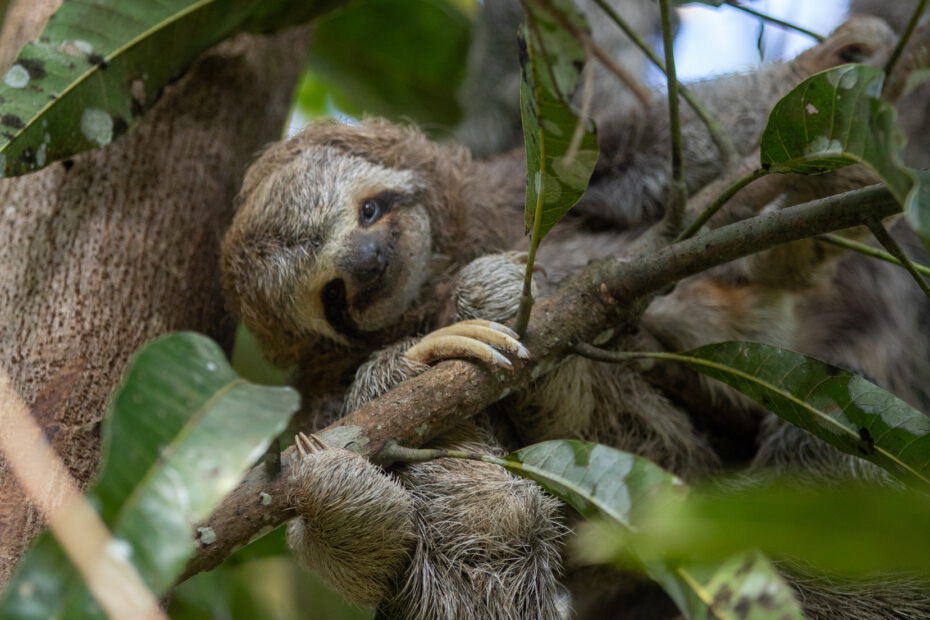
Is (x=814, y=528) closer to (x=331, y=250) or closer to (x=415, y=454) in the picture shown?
(x=415, y=454)

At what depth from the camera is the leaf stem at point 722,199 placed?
2004 millimetres

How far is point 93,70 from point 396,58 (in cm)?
263

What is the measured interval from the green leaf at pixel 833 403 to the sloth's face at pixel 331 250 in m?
1.35

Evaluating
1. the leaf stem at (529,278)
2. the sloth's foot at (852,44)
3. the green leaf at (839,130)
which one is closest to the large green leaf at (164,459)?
the leaf stem at (529,278)

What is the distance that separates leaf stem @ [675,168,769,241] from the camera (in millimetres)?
2004

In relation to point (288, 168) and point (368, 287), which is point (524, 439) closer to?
point (368, 287)

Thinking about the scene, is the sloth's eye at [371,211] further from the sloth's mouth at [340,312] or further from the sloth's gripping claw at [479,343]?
the sloth's gripping claw at [479,343]

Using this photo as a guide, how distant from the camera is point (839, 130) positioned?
1.75 meters

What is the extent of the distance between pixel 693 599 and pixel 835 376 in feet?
2.74

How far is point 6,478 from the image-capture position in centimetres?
235

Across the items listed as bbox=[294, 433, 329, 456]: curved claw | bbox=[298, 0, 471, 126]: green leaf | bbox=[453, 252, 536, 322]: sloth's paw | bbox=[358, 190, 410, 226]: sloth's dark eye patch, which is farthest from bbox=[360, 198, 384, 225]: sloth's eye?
bbox=[298, 0, 471, 126]: green leaf

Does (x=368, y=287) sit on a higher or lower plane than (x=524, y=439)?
higher

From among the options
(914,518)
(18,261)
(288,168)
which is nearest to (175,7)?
(288,168)

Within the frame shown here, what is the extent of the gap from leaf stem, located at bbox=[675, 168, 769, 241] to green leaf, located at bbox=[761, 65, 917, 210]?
0.12 feet
